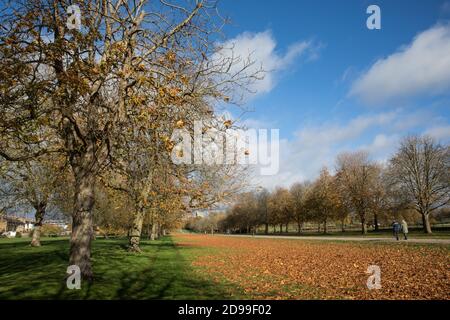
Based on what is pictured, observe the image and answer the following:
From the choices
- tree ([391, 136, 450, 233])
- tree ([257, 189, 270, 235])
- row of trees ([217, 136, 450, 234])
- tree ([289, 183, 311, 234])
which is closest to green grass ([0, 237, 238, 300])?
row of trees ([217, 136, 450, 234])

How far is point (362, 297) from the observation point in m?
8.34

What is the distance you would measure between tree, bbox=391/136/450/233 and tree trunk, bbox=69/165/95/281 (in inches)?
1850

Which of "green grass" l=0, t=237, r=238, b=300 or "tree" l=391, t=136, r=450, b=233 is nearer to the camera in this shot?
"green grass" l=0, t=237, r=238, b=300

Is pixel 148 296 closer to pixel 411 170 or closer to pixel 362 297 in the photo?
pixel 362 297

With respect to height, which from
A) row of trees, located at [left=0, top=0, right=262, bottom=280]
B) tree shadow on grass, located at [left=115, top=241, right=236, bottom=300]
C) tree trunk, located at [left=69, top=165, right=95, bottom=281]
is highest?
row of trees, located at [left=0, top=0, right=262, bottom=280]

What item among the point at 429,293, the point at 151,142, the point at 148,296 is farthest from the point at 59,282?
the point at 429,293

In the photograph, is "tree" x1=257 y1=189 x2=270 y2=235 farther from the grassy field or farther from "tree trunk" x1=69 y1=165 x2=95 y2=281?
"tree trunk" x1=69 y1=165 x2=95 y2=281

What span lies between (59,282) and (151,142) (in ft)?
18.2

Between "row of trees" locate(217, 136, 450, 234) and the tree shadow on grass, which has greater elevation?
"row of trees" locate(217, 136, 450, 234)

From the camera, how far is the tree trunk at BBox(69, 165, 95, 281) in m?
10.7

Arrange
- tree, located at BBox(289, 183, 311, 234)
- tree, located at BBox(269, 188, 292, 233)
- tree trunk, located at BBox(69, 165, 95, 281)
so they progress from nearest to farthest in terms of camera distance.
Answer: tree trunk, located at BBox(69, 165, 95, 281), tree, located at BBox(289, 183, 311, 234), tree, located at BBox(269, 188, 292, 233)

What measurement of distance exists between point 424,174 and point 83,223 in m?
50.7

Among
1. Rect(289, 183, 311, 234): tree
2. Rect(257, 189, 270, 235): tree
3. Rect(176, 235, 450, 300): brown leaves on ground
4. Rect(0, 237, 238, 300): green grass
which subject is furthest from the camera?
Rect(257, 189, 270, 235): tree

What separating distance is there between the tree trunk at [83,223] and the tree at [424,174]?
47.0 metres
